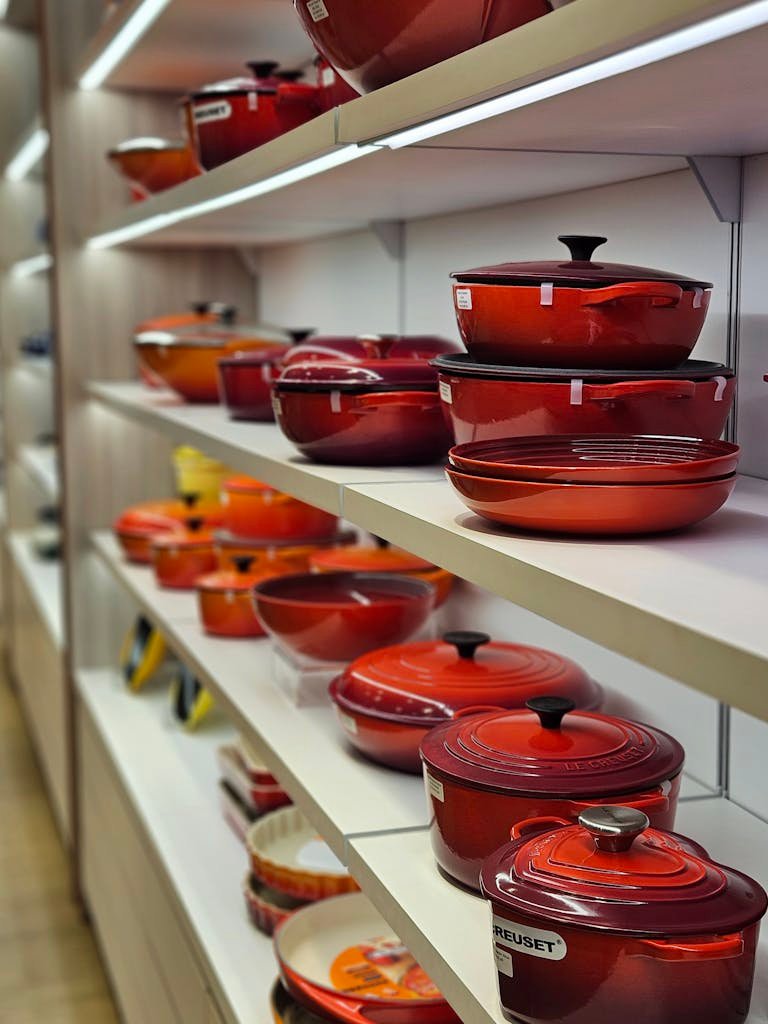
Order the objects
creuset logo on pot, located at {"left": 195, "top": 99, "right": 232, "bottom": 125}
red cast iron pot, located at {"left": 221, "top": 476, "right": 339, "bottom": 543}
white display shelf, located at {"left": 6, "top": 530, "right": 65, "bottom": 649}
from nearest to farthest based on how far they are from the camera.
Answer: creuset logo on pot, located at {"left": 195, "top": 99, "right": 232, "bottom": 125}, red cast iron pot, located at {"left": 221, "top": 476, "right": 339, "bottom": 543}, white display shelf, located at {"left": 6, "top": 530, "right": 65, "bottom": 649}

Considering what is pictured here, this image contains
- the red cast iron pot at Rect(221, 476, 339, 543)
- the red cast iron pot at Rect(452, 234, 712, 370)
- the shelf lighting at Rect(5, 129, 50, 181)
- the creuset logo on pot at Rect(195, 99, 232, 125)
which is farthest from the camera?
the shelf lighting at Rect(5, 129, 50, 181)

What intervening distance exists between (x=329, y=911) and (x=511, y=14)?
1.13 metres

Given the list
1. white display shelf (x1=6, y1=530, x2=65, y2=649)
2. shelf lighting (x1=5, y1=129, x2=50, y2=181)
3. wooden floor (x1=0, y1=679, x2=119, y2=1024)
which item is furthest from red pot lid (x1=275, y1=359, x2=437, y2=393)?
shelf lighting (x1=5, y1=129, x2=50, y2=181)

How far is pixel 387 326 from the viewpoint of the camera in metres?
2.38

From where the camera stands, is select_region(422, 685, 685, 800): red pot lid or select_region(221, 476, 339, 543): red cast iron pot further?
select_region(221, 476, 339, 543): red cast iron pot

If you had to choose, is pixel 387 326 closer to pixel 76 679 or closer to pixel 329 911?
pixel 329 911

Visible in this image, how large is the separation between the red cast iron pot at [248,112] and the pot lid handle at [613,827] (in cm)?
123

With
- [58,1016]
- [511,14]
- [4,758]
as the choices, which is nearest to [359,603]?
[511,14]

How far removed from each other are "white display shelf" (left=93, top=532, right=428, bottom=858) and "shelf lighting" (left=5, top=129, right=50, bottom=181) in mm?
2732

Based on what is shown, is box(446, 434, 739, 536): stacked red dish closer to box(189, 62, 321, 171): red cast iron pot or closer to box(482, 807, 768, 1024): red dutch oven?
box(482, 807, 768, 1024): red dutch oven

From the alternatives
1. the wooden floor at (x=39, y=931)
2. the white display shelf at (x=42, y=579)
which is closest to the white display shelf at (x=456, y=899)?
the wooden floor at (x=39, y=931)

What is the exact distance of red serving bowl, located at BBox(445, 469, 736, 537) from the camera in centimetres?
91

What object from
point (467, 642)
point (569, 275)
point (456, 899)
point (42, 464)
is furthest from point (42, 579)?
point (569, 275)

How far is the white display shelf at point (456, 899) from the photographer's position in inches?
39.4
